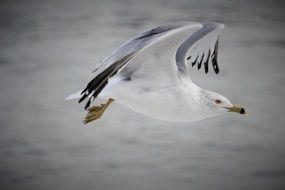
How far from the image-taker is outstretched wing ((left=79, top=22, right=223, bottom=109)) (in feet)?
12.7

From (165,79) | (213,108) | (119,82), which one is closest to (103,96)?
(119,82)

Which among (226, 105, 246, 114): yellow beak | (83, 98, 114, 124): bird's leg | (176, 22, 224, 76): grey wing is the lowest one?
(83, 98, 114, 124): bird's leg

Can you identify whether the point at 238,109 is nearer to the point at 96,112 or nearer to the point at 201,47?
the point at 201,47

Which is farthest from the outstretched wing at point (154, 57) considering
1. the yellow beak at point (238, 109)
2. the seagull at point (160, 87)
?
the yellow beak at point (238, 109)

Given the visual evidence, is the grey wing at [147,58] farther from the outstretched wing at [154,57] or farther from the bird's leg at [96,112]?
the bird's leg at [96,112]

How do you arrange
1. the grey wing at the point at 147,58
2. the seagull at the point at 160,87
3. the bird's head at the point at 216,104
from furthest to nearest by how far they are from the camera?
the bird's head at the point at 216,104 < the seagull at the point at 160,87 < the grey wing at the point at 147,58

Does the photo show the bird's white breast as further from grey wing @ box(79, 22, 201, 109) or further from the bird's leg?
the bird's leg

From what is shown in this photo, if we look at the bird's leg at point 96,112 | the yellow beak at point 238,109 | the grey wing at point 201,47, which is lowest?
the bird's leg at point 96,112

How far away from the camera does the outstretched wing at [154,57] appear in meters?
3.86

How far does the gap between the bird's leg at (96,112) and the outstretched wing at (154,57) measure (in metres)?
0.29

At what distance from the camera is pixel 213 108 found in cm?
459

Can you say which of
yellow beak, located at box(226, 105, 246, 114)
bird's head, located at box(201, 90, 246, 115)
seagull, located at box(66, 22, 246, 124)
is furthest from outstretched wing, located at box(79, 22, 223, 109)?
yellow beak, located at box(226, 105, 246, 114)

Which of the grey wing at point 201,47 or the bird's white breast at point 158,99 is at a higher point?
the grey wing at point 201,47

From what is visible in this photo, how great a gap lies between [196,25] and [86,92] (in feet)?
2.59
